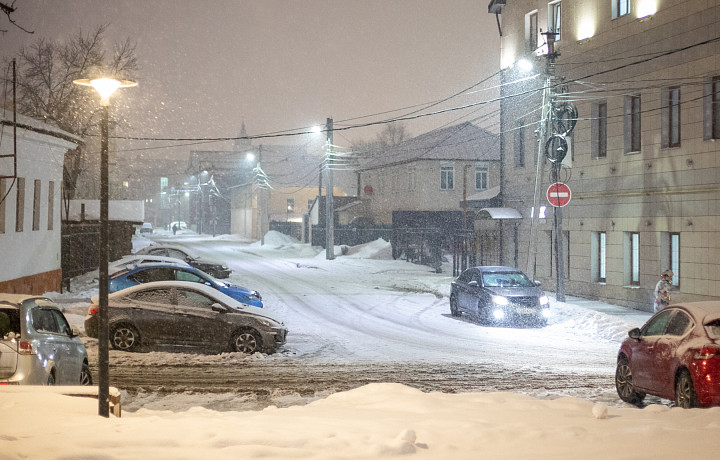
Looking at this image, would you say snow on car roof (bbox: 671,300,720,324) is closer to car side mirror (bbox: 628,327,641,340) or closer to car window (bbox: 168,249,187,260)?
car side mirror (bbox: 628,327,641,340)

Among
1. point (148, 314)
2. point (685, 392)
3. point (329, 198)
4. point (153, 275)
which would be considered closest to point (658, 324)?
point (685, 392)

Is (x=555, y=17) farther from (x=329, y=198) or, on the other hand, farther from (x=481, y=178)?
(x=481, y=178)

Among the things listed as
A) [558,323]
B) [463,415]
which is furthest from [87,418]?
[558,323]

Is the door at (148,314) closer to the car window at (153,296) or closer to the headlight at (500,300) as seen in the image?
the car window at (153,296)

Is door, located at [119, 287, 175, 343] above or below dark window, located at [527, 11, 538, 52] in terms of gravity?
below

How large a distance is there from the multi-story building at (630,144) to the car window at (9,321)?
1712 cm

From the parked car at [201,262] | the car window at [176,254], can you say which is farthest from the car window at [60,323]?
the car window at [176,254]

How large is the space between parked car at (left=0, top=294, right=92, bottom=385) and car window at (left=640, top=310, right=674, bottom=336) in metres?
8.28

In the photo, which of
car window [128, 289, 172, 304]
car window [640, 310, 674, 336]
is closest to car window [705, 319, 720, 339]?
car window [640, 310, 674, 336]

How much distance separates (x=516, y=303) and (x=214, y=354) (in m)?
8.61

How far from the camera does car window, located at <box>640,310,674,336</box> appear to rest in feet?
35.5

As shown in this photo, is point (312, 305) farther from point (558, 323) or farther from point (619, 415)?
point (619, 415)

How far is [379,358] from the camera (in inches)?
607

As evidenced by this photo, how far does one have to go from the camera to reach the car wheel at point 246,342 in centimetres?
1571
